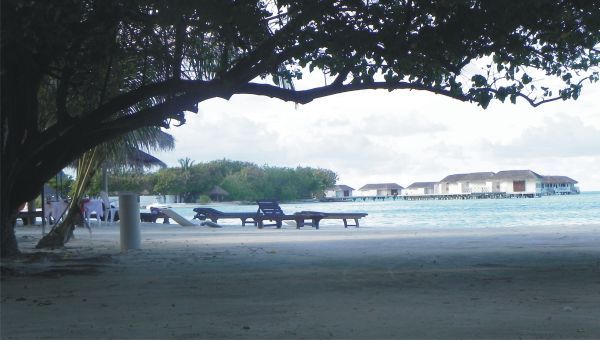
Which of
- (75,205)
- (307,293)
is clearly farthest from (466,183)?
(307,293)

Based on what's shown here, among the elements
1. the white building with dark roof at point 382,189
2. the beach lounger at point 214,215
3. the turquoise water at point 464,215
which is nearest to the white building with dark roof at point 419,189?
the white building with dark roof at point 382,189

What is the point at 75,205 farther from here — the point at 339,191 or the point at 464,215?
the point at 339,191

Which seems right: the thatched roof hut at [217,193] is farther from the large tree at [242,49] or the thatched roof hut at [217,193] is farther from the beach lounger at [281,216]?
the large tree at [242,49]

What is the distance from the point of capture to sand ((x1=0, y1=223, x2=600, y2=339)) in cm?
666

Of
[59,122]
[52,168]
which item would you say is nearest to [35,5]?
[59,122]

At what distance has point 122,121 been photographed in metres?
12.2

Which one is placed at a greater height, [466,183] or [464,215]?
[466,183]

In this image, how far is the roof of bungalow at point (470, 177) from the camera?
320 feet

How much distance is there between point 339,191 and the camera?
83.8 meters

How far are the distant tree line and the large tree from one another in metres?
44.5

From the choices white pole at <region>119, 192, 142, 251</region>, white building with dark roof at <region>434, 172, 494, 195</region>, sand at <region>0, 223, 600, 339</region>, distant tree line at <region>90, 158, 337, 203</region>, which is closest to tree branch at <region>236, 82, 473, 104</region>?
sand at <region>0, 223, 600, 339</region>

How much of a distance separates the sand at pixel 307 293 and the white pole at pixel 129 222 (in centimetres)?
50

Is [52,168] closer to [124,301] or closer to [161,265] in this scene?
[161,265]

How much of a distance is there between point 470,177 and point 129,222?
8992cm
